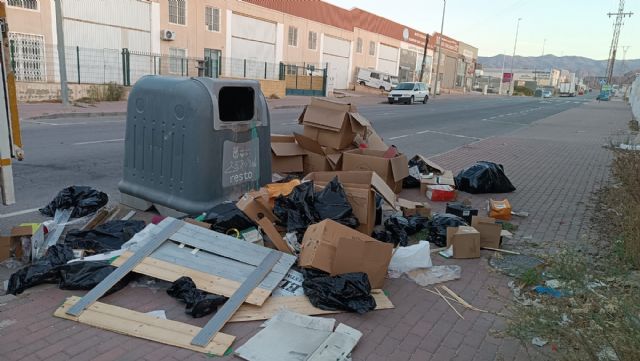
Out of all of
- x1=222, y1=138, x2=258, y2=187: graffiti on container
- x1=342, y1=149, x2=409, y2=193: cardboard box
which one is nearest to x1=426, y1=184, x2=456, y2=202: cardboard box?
x1=342, y1=149, x2=409, y2=193: cardboard box

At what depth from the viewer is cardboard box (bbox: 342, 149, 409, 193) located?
7074 mm

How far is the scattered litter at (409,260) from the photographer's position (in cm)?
467

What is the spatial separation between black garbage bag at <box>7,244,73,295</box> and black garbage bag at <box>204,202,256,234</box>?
126 centimetres

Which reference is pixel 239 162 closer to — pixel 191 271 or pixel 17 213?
pixel 191 271

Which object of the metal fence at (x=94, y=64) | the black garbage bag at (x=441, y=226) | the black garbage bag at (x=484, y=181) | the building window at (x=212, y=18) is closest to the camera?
the black garbage bag at (x=441, y=226)

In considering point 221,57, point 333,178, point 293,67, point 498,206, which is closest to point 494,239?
point 498,206

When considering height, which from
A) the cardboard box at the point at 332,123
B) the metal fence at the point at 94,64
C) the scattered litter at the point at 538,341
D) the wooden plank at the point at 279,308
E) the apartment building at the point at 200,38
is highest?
the apartment building at the point at 200,38

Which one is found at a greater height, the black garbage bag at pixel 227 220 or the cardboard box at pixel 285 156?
the cardboard box at pixel 285 156

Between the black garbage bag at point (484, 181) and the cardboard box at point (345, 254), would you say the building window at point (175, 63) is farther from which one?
the cardboard box at point (345, 254)

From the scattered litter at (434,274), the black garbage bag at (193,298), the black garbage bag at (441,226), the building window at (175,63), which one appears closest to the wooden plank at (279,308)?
the black garbage bag at (193,298)

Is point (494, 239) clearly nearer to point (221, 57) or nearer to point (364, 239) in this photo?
point (364, 239)

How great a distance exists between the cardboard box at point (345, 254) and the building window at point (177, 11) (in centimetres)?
2869

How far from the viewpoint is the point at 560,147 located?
16031 mm

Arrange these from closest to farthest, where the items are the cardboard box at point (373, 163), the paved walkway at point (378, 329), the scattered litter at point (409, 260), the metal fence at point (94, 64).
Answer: the paved walkway at point (378, 329) → the scattered litter at point (409, 260) → the cardboard box at point (373, 163) → the metal fence at point (94, 64)
